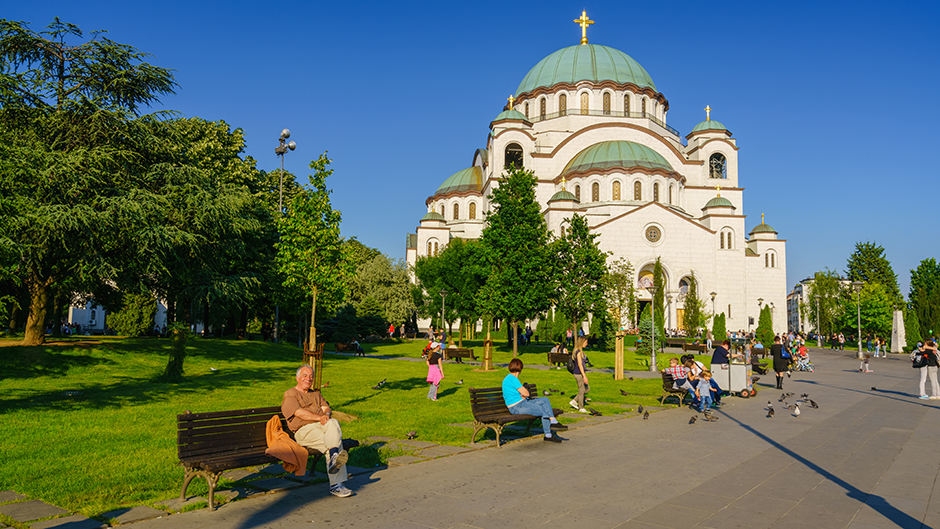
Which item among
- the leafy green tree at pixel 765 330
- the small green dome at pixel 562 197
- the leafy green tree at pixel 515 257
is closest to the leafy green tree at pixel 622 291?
the small green dome at pixel 562 197

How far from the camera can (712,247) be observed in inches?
2124

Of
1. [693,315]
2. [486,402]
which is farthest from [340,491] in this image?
[693,315]

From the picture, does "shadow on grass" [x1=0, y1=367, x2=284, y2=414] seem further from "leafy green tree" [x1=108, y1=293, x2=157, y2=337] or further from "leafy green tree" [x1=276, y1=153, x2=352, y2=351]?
"leafy green tree" [x1=108, y1=293, x2=157, y2=337]

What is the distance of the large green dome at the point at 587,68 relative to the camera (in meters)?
62.2

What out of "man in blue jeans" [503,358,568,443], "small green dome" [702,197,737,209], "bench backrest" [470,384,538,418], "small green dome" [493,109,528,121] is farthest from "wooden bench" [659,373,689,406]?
"small green dome" [493,109,528,121]

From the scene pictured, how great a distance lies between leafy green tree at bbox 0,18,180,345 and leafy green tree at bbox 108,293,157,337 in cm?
2108

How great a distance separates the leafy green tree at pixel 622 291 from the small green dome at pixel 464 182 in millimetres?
22162

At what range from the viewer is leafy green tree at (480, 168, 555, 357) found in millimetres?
28562

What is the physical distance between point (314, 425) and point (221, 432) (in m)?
0.93

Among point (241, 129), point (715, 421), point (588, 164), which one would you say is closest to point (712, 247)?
point (588, 164)

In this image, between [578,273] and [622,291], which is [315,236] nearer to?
[578,273]

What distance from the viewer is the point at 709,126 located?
62.6 metres

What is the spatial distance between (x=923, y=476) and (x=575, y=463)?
4010 millimetres

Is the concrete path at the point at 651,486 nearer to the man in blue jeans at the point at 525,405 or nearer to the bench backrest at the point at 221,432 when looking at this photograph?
the man in blue jeans at the point at 525,405
